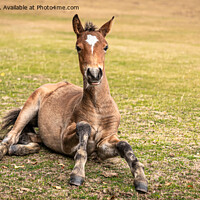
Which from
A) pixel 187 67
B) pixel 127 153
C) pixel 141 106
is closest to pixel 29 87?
pixel 141 106

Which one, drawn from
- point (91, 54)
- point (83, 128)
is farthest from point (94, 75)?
point (83, 128)

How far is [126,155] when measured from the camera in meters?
4.85

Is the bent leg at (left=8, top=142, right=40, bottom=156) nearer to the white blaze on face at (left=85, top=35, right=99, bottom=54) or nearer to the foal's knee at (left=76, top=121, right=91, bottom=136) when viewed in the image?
the foal's knee at (left=76, top=121, right=91, bottom=136)

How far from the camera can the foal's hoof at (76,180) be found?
4.51 m

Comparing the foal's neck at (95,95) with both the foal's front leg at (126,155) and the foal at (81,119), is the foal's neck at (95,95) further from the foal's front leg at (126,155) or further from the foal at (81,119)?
the foal's front leg at (126,155)

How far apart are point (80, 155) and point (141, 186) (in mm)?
977

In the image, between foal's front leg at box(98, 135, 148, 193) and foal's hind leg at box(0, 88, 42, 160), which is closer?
foal's front leg at box(98, 135, 148, 193)

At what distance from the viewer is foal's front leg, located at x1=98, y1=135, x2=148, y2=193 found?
177 inches

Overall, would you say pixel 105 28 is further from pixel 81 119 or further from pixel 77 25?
pixel 81 119

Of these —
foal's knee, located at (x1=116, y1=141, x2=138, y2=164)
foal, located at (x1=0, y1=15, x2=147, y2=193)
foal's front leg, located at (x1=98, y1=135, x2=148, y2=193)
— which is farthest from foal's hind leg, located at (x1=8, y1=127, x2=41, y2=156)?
foal's knee, located at (x1=116, y1=141, x2=138, y2=164)

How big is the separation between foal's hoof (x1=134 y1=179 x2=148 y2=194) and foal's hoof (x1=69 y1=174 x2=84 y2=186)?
730 mm

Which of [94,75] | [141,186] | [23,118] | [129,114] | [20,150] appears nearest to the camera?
[141,186]

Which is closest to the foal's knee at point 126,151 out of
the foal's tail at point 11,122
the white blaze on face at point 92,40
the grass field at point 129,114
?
the grass field at point 129,114

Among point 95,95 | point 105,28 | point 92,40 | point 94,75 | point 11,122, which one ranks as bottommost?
point 11,122
